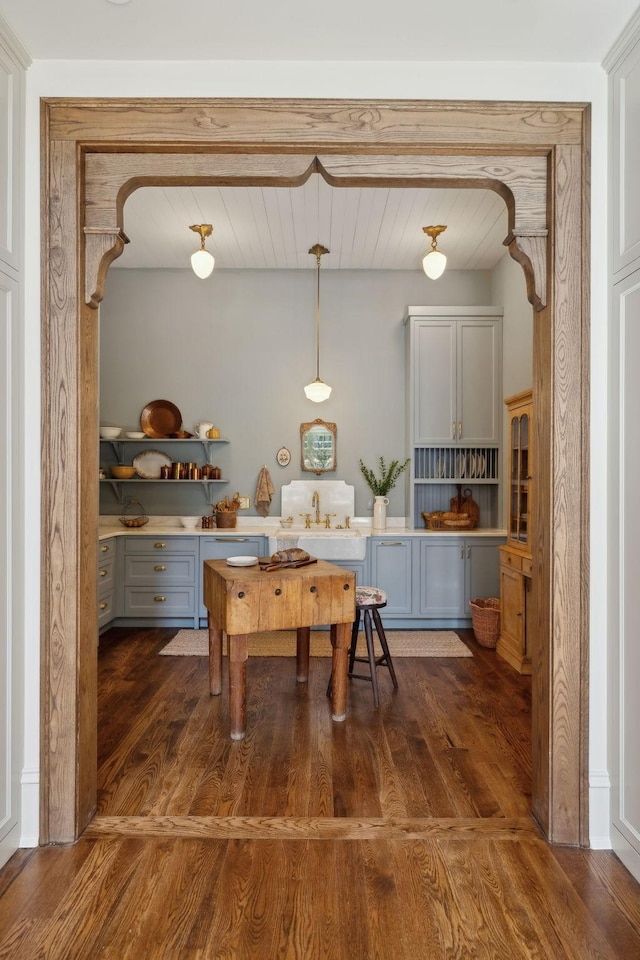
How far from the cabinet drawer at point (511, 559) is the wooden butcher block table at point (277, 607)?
157 centimetres

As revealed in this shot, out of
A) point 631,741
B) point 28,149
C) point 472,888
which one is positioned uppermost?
point 28,149

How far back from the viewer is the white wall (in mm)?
2373

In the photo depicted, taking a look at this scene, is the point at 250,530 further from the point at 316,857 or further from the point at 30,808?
the point at 316,857

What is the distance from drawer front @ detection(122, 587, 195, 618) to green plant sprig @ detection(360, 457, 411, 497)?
75.6 inches

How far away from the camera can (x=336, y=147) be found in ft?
8.01

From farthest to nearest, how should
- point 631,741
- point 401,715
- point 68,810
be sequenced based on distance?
point 401,715
point 68,810
point 631,741

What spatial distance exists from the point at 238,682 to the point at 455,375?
3601 mm

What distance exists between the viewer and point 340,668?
11.3 feet

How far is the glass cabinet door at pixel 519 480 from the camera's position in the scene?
4406 millimetres

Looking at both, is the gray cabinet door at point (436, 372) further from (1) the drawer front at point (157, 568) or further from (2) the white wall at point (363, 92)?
(2) the white wall at point (363, 92)

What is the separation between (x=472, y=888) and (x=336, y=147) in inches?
107

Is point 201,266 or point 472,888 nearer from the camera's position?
point 472,888

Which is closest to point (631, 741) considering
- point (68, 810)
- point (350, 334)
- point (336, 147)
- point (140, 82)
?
point (68, 810)

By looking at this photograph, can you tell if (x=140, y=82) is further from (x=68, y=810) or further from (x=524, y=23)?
(x=68, y=810)
